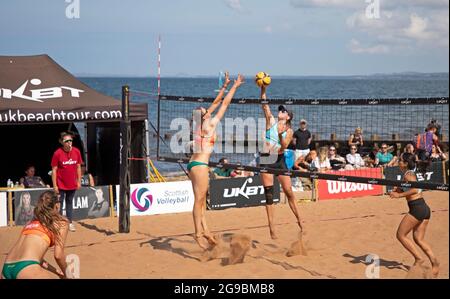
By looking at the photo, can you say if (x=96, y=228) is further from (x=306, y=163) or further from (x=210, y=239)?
(x=306, y=163)

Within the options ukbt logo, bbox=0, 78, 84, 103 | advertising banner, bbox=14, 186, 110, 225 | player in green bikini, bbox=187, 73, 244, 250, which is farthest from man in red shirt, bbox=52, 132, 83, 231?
player in green bikini, bbox=187, 73, 244, 250

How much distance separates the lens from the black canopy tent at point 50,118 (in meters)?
12.3

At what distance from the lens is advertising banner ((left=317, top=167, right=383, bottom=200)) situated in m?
14.2

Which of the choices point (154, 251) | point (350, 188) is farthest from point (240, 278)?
point (350, 188)

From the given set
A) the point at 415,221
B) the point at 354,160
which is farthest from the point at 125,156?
the point at 354,160

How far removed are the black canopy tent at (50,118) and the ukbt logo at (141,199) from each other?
103cm

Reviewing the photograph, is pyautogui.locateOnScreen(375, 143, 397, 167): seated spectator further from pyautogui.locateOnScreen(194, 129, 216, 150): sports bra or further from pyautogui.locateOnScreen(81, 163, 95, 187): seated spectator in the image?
pyautogui.locateOnScreen(194, 129, 216, 150): sports bra

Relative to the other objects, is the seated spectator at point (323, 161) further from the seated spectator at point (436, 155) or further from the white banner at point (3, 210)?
the white banner at point (3, 210)

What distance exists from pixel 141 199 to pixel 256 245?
10.6 feet

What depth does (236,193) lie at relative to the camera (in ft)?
44.2

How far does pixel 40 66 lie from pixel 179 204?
3.74 meters

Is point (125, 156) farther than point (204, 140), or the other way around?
point (125, 156)

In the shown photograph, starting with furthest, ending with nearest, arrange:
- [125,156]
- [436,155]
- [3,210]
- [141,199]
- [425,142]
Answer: [436,155]
[425,142]
[141,199]
[3,210]
[125,156]

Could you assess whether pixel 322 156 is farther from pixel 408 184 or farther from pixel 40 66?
pixel 408 184
